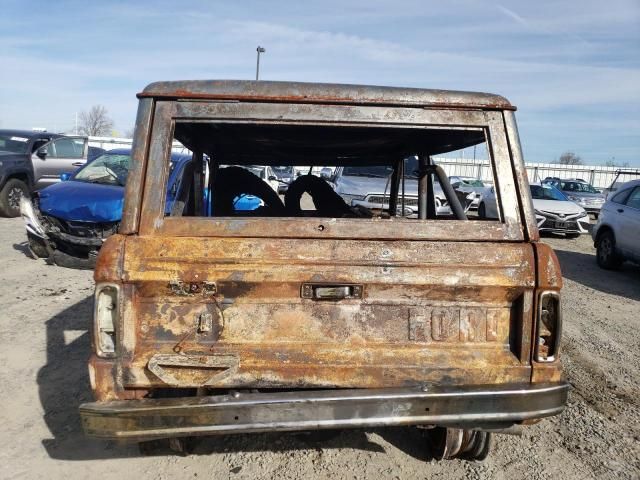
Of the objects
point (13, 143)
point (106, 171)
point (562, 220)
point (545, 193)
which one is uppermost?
point (13, 143)

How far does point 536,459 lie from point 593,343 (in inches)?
104

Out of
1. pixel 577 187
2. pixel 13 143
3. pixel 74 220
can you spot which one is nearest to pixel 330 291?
pixel 74 220

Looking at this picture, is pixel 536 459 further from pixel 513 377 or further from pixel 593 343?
pixel 593 343

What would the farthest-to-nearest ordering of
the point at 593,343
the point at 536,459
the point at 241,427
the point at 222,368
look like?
the point at 593,343
the point at 536,459
the point at 222,368
the point at 241,427

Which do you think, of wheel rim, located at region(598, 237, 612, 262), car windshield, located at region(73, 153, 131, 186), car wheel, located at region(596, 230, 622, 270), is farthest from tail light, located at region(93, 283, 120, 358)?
wheel rim, located at region(598, 237, 612, 262)

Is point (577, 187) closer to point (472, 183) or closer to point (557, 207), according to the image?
point (472, 183)

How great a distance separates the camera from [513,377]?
7.88 feet

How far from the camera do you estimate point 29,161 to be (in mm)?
12109

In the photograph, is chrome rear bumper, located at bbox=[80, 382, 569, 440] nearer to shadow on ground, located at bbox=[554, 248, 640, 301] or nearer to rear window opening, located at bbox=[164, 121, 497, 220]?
rear window opening, located at bbox=[164, 121, 497, 220]

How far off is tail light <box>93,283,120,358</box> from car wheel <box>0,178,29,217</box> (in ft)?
37.0

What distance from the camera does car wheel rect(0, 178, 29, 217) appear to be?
11867mm

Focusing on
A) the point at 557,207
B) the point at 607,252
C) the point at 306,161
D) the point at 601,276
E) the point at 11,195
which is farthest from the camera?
the point at 557,207

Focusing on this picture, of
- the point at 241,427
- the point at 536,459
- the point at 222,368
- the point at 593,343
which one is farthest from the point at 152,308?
the point at 593,343

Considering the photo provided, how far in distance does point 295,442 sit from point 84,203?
18.0 ft
